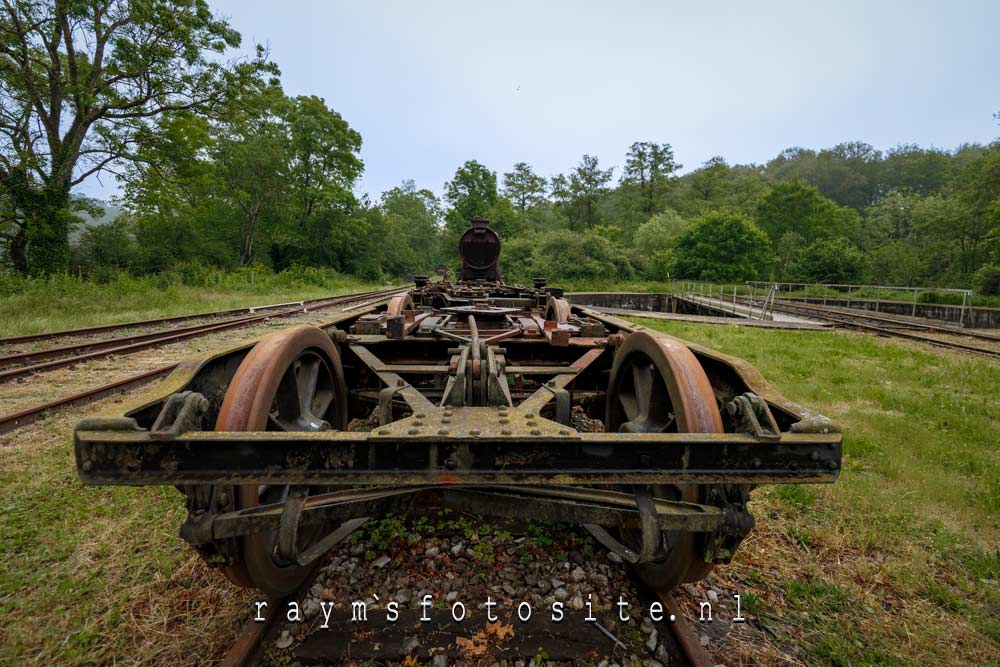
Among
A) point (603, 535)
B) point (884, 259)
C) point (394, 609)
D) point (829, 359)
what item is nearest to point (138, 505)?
point (394, 609)

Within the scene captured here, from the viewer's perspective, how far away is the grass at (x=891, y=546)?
6.32ft

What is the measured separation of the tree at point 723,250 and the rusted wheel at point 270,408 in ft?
113

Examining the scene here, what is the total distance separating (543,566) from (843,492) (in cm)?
249

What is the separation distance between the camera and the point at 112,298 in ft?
40.9

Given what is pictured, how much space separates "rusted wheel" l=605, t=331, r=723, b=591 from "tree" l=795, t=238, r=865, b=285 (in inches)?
1471

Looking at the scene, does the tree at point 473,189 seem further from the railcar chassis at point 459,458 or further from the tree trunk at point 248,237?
the railcar chassis at point 459,458

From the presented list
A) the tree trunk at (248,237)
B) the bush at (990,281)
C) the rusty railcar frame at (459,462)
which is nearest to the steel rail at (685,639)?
the rusty railcar frame at (459,462)

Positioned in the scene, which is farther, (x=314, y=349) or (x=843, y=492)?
(x=843, y=492)

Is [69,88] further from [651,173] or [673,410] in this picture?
[651,173]

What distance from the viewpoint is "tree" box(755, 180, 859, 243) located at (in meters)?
45.0

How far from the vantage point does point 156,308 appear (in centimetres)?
1312

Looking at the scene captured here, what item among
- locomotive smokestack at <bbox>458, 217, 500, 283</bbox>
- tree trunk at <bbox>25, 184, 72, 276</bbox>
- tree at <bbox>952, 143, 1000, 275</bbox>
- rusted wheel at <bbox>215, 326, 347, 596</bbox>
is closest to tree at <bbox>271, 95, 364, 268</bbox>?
tree trunk at <bbox>25, 184, 72, 276</bbox>

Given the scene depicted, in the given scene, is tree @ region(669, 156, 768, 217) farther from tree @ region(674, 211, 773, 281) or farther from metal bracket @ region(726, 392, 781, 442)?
metal bracket @ region(726, 392, 781, 442)

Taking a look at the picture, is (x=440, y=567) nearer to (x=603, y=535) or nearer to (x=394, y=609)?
(x=394, y=609)
